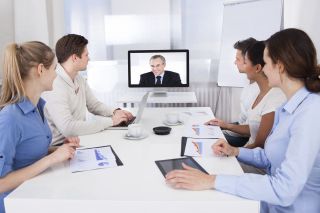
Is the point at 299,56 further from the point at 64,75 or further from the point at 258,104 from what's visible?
the point at 64,75

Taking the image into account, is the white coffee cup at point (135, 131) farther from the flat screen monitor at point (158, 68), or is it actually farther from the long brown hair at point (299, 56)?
the flat screen monitor at point (158, 68)

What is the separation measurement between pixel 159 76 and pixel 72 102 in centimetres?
144

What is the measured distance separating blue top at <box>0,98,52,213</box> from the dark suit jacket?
1967 millimetres

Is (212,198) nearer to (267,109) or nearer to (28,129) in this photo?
(28,129)

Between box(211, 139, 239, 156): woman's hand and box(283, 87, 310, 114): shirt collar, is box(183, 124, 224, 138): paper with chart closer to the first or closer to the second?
box(211, 139, 239, 156): woman's hand

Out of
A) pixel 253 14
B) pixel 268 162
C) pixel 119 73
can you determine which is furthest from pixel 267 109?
pixel 119 73

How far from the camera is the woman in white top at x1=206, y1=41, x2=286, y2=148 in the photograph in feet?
5.90

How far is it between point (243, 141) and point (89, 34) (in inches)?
93.4

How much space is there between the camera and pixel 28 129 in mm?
1307

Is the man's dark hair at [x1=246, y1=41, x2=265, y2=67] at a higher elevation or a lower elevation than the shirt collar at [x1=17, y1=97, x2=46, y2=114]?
higher

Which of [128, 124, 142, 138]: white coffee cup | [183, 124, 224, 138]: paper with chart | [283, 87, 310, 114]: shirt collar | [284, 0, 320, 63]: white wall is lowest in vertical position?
[183, 124, 224, 138]: paper with chart

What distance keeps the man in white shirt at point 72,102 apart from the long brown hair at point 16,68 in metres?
0.53

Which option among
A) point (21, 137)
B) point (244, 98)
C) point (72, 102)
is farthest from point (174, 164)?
point (244, 98)

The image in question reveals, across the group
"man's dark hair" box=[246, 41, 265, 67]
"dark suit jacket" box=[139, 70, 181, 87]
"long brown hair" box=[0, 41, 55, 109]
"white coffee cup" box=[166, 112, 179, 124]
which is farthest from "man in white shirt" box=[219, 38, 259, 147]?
"long brown hair" box=[0, 41, 55, 109]
